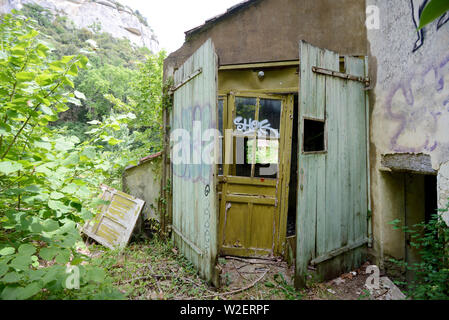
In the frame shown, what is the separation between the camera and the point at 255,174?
3.72 metres

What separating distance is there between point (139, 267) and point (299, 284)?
2091 mm

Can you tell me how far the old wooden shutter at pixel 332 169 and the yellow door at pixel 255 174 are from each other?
80cm

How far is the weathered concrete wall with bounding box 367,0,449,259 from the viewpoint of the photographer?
2252 mm

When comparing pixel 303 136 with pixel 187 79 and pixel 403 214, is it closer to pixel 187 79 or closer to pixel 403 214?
pixel 187 79

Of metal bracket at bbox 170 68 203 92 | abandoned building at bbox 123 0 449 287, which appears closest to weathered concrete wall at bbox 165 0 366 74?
abandoned building at bbox 123 0 449 287

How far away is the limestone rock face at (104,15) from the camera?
4974 centimetres

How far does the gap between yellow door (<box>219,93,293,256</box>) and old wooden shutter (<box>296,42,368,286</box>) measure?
0.80 metres

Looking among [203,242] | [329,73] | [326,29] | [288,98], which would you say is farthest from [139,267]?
[326,29]

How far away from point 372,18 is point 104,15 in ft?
235

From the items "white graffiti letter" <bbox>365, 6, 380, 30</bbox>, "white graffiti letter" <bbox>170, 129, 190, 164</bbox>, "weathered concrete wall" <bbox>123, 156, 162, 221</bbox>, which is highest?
"white graffiti letter" <bbox>365, 6, 380, 30</bbox>

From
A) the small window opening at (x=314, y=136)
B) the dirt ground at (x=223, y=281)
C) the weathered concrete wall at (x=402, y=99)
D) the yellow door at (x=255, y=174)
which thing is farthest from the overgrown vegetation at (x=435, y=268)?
the small window opening at (x=314, y=136)

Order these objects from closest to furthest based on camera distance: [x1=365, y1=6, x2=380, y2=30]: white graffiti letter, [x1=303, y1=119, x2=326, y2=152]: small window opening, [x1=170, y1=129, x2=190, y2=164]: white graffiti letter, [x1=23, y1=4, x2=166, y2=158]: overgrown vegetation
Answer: [x1=365, y1=6, x2=380, y2=30]: white graffiti letter → [x1=170, y1=129, x2=190, y2=164]: white graffiti letter → [x1=303, y1=119, x2=326, y2=152]: small window opening → [x1=23, y1=4, x2=166, y2=158]: overgrown vegetation

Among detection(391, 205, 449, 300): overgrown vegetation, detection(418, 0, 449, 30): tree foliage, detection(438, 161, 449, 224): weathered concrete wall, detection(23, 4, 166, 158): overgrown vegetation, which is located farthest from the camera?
detection(23, 4, 166, 158): overgrown vegetation

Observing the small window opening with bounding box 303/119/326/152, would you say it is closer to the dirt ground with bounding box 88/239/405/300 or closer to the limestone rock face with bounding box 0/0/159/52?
the dirt ground with bounding box 88/239/405/300
